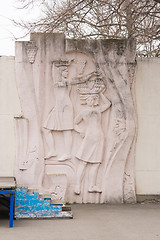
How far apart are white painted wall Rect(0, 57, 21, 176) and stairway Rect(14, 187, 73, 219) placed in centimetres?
106

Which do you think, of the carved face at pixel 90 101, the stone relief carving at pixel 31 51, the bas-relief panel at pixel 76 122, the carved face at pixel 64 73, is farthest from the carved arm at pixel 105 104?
the stone relief carving at pixel 31 51

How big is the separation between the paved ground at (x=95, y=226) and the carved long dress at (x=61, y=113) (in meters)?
1.59

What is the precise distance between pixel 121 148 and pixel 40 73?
2.21 meters

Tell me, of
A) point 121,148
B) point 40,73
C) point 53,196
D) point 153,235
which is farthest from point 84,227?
point 40,73

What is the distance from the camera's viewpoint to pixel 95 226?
536cm

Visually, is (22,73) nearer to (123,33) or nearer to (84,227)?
(84,227)

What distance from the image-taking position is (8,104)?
7035 mm

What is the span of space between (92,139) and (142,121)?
1.15 metres

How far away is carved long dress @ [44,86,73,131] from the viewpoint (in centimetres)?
694

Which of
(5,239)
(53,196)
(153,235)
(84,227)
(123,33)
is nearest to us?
(5,239)

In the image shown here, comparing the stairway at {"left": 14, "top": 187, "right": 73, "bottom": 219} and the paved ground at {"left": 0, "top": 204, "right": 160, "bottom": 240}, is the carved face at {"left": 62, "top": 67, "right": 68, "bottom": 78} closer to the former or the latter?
the stairway at {"left": 14, "top": 187, "right": 73, "bottom": 219}

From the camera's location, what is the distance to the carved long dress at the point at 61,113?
6.94 m

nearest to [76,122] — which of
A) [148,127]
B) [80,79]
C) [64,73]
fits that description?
[80,79]

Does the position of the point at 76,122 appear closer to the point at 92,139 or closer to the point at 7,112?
the point at 92,139
